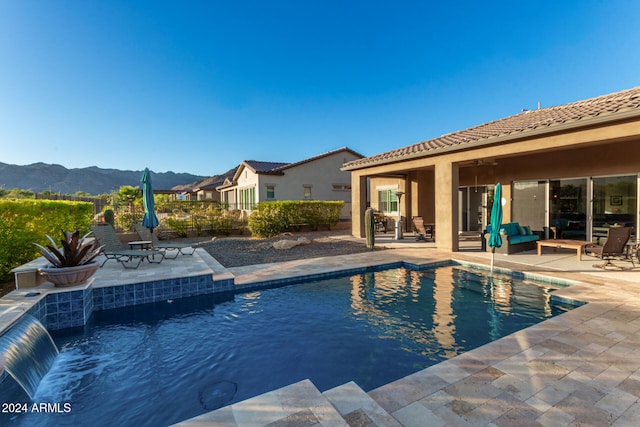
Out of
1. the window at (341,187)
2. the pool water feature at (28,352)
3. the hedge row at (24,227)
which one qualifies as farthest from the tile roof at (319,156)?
the pool water feature at (28,352)

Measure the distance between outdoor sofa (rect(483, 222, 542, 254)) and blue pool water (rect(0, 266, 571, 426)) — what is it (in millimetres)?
3183

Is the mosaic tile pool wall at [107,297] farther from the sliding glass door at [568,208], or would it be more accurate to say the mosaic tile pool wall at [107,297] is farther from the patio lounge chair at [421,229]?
the sliding glass door at [568,208]

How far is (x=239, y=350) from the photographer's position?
430 cm

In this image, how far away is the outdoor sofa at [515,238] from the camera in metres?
Answer: 9.99

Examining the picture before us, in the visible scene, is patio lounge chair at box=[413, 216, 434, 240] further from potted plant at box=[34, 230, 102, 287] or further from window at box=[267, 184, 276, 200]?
window at box=[267, 184, 276, 200]

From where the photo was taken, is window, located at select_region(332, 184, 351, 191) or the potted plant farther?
window, located at select_region(332, 184, 351, 191)

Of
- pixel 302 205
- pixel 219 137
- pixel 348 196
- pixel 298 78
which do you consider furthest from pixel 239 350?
pixel 219 137

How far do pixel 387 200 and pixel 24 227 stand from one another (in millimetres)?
15590

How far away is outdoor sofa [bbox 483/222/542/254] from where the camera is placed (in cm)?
999

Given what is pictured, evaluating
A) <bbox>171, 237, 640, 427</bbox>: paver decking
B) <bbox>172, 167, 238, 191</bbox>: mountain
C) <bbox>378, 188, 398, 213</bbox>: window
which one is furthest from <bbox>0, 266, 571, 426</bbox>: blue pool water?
<bbox>172, 167, 238, 191</bbox>: mountain

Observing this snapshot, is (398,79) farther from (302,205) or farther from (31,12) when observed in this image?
(31,12)

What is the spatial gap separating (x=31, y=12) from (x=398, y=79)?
1910cm

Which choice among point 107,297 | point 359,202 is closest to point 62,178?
point 359,202

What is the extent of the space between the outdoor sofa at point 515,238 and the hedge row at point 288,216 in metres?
9.70
